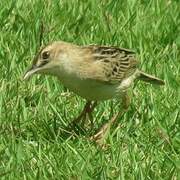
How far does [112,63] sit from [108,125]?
0.59 meters

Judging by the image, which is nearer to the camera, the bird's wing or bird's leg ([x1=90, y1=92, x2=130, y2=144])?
bird's leg ([x1=90, y1=92, x2=130, y2=144])

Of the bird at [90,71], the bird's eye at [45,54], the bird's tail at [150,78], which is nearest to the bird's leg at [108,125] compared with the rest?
the bird at [90,71]

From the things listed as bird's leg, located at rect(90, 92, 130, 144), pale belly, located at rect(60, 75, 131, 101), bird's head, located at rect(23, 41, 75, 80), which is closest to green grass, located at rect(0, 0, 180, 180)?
bird's leg, located at rect(90, 92, 130, 144)

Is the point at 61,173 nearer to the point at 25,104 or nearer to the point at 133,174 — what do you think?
the point at 133,174

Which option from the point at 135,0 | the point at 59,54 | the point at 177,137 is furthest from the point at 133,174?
the point at 135,0

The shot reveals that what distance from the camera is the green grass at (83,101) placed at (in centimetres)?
739

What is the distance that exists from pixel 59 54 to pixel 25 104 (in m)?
0.78

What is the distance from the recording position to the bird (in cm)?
794

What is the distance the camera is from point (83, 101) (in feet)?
28.8

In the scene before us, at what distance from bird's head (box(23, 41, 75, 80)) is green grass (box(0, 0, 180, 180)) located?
1.69 feet

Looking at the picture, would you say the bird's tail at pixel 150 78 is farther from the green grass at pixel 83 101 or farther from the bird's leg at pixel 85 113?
the bird's leg at pixel 85 113

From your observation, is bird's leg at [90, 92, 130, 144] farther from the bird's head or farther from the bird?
the bird's head

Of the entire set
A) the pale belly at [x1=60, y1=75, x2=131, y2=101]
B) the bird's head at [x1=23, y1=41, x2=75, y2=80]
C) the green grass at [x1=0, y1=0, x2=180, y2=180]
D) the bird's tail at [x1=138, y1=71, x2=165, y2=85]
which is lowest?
the green grass at [x1=0, y1=0, x2=180, y2=180]

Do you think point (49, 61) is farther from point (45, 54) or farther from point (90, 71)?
point (90, 71)
